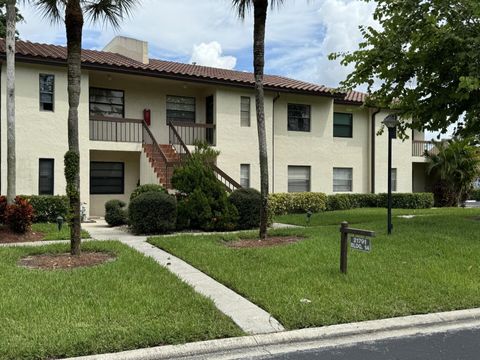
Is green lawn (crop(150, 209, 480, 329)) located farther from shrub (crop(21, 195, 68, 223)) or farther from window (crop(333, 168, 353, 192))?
window (crop(333, 168, 353, 192))

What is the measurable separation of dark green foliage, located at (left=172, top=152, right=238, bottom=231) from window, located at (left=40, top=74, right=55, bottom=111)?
5.60 meters

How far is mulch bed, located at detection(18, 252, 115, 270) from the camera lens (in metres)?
8.24

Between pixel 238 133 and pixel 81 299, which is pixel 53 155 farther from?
pixel 81 299

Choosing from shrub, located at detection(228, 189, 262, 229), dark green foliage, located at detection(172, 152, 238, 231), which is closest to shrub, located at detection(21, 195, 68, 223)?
dark green foliage, located at detection(172, 152, 238, 231)

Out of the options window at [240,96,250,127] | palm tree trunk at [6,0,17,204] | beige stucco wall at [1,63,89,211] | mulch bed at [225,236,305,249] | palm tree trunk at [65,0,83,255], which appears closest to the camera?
palm tree trunk at [65,0,83,255]

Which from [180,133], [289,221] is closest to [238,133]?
[180,133]

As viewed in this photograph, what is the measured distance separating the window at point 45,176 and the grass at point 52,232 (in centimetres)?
231

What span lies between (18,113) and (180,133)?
6.24 metres

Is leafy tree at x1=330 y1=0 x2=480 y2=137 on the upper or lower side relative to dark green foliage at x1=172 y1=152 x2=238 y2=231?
upper

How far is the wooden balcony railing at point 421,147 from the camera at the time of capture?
83.0 ft

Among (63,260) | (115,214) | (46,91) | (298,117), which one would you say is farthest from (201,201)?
(298,117)

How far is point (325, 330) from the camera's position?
538 centimetres

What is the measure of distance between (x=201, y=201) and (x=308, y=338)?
8566mm

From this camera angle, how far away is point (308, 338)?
5242 millimetres
